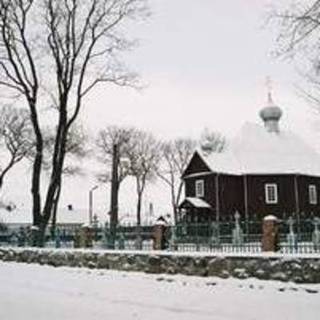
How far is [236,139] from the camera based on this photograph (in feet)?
156

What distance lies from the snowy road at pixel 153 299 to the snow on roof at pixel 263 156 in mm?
25296

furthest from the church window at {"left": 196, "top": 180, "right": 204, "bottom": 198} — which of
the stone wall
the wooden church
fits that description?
the stone wall

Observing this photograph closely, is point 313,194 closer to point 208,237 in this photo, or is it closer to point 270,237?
point 208,237

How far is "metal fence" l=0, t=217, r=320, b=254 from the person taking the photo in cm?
1883

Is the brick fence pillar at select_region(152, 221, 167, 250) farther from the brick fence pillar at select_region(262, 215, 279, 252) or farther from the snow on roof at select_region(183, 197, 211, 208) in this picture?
the snow on roof at select_region(183, 197, 211, 208)

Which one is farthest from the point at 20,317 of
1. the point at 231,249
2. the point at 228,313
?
the point at 231,249

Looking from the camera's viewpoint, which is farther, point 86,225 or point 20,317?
point 86,225

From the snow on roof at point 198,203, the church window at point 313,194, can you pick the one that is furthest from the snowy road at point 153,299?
the church window at point 313,194

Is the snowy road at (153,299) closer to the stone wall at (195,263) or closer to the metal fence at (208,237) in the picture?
the stone wall at (195,263)

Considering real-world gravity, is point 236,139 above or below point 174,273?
above

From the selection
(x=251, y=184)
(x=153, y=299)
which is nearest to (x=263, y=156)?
(x=251, y=184)

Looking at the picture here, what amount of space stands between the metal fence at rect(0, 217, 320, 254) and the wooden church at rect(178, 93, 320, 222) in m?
18.7

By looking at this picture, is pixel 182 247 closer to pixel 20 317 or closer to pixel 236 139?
pixel 20 317

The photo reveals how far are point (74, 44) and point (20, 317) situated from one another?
17.6 m
